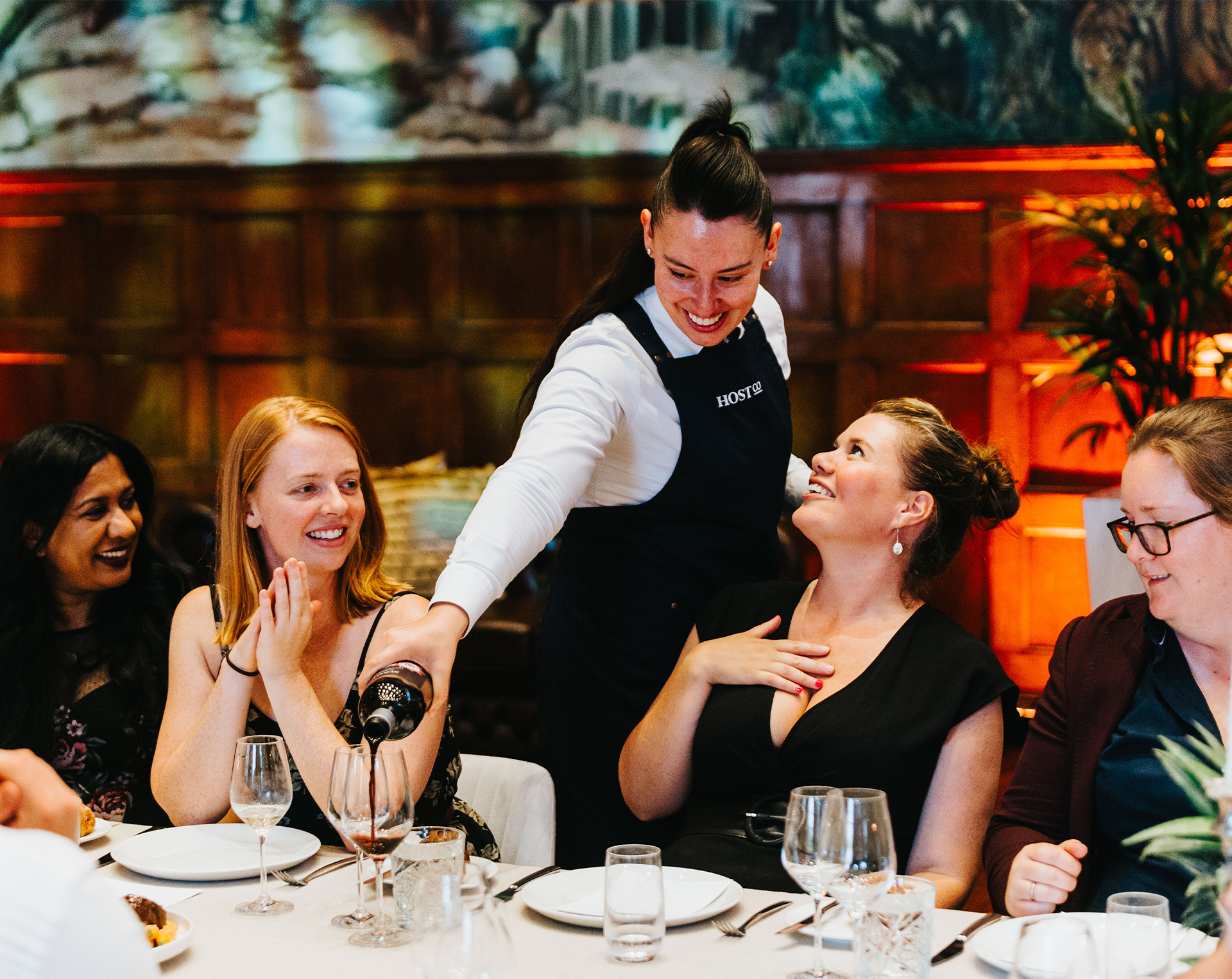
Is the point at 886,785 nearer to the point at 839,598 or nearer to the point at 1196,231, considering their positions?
the point at 839,598

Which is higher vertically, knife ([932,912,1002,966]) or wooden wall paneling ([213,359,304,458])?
wooden wall paneling ([213,359,304,458])

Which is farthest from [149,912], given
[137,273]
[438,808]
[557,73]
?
[137,273]

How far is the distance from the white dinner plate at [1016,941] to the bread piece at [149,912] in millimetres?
943

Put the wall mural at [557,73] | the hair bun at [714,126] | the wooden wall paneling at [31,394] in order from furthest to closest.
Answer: the wooden wall paneling at [31,394], the wall mural at [557,73], the hair bun at [714,126]

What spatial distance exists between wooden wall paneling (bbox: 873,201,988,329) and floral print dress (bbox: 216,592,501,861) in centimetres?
367

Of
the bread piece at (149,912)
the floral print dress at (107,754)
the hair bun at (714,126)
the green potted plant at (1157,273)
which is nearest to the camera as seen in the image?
the bread piece at (149,912)

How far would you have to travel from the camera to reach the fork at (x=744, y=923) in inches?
59.5

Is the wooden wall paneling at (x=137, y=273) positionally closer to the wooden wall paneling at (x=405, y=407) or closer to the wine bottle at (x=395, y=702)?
the wooden wall paneling at (x=405, y=407)

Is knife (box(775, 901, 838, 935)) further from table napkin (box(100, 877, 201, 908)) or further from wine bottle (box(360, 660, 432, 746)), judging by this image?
table napkin (box(100, 877, 201, 908))

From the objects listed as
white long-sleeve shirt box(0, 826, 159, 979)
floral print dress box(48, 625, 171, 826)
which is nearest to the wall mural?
floral print dress box(48, 625, 171, 826)

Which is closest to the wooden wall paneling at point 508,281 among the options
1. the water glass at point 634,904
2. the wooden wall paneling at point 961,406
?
the wooden wall paneling at point 961,406

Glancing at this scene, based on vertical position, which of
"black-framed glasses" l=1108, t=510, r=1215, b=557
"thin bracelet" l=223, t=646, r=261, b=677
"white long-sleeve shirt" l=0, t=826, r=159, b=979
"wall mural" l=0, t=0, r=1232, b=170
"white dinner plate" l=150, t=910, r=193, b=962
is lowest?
"white dinner plate" l=150, t=910, r=193, b=962

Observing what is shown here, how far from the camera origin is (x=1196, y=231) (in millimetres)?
4035

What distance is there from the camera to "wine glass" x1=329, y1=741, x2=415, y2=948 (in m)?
1.53
